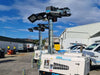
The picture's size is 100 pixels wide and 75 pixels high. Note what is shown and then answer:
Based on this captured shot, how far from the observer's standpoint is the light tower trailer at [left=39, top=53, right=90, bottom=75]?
16.7 ft

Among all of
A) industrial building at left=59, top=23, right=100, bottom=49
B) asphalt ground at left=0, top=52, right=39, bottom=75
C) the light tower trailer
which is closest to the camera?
the light tower trailer

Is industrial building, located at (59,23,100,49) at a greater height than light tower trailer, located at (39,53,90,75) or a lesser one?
greater

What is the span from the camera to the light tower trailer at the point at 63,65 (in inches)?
200

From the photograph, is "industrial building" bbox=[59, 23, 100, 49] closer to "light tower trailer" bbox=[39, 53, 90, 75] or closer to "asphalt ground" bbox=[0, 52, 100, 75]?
"asphalt ground" bbox=[0, 52, 100, 75]

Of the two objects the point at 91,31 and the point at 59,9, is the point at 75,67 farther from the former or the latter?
the point at 91,31

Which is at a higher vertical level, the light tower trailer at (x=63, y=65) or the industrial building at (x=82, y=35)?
the industrial building at (x=82, y=35)

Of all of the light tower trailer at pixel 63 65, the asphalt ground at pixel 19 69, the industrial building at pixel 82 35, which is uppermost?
the industrial building at pixel 82 35

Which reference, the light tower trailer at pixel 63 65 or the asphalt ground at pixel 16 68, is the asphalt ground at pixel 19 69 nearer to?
the asphalt ground at pixel 16 68

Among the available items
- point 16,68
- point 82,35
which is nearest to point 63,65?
point 16,68

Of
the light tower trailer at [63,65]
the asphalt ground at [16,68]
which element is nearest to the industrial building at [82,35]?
the asphalt ground at [16,68]

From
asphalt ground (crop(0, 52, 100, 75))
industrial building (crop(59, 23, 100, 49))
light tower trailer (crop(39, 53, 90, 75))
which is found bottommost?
asphalt ground (crop(0, 52, 100, 75))

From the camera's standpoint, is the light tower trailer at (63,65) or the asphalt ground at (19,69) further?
the asphalt ground at (19,69)

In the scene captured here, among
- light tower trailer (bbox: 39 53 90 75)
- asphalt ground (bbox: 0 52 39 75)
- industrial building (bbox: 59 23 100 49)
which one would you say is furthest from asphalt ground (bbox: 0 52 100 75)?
industrial building (bbox: 59 23 100 49)

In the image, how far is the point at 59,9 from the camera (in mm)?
6809
